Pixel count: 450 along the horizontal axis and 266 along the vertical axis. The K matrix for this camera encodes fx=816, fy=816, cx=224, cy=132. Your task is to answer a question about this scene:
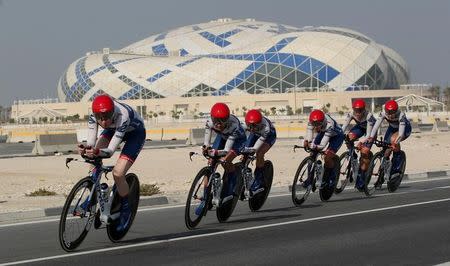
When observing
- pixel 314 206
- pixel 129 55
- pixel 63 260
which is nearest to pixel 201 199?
pixel 63 260

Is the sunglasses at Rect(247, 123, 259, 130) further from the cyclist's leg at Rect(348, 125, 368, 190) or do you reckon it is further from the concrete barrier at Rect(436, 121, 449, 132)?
the concrete barrier at Rect(436, 121, 449, 132)

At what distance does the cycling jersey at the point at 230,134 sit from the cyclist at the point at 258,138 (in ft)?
2.43

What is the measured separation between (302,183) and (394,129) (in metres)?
3.20

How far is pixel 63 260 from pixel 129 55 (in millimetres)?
132201

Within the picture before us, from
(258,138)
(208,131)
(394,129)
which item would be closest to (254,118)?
(258,138)

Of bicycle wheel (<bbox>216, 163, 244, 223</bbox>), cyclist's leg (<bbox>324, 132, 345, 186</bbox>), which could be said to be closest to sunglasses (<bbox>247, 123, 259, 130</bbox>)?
bicycle wheel (<bbox>216, 163, 244, 223</bbox>)

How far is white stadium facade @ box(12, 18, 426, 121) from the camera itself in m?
120

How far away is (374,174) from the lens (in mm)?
15328

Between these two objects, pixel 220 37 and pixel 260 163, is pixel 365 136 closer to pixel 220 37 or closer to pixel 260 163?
pixel 260 163

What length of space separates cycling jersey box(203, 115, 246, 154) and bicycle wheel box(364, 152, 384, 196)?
4.44 metres

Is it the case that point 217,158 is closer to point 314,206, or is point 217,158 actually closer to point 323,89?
point 314,206

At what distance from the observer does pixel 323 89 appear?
120 meters

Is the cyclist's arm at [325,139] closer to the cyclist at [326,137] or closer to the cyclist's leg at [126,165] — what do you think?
the cyclist at [326,137]

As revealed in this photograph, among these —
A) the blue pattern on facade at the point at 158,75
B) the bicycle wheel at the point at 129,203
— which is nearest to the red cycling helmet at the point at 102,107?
the bicycle wheel at the point at 129,203
